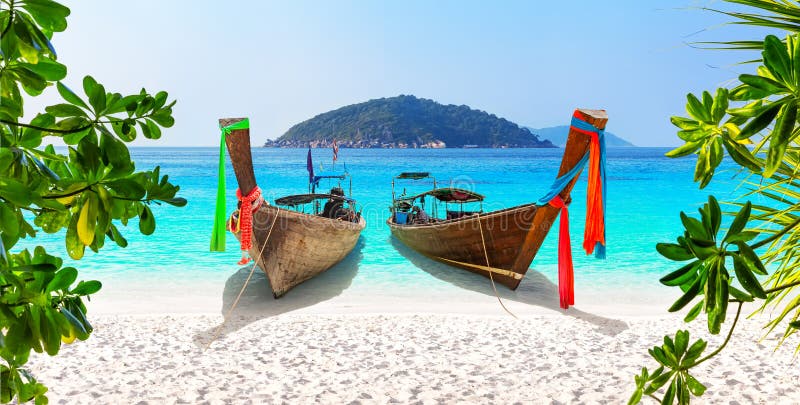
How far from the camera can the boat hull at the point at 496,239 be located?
27.1ft

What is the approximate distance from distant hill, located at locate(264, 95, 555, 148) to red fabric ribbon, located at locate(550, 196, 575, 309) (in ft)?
463

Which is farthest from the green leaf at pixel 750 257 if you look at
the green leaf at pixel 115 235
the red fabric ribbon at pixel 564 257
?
the red fabric ribbon at pixel 564 257

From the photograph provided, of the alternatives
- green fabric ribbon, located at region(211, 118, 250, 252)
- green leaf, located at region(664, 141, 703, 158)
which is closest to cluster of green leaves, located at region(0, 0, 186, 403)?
green leaf, located at region(664, 141, 703, 158)

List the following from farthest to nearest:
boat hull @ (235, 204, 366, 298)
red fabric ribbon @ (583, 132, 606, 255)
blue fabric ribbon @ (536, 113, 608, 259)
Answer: boat hull @ (235, 204, 366, 298), blue fabric ribbon @ (536, 113, 608, 259), red fabric ribbon @ (583, 132, 606, 255)

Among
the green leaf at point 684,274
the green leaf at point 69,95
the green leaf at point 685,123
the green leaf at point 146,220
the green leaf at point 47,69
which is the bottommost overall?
the green leaf at point 684,274

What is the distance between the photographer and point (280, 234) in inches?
328

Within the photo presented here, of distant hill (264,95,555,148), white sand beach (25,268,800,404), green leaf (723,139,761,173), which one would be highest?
distant hill (264,95,555,148)

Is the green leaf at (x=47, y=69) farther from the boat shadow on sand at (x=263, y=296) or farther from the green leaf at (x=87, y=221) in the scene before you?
the boat shadow on sand at (x=263, y=296)

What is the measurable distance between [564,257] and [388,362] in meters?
3.60

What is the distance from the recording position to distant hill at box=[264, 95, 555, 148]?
490 feet

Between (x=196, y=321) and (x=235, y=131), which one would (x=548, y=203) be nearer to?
(x=235, y=131)

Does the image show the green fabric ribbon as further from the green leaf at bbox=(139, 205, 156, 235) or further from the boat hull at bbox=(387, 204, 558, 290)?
the green leaf at bbox=(139, 205, 156, 235)

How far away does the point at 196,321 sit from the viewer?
7.29 metres

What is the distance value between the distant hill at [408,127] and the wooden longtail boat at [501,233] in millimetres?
138264
